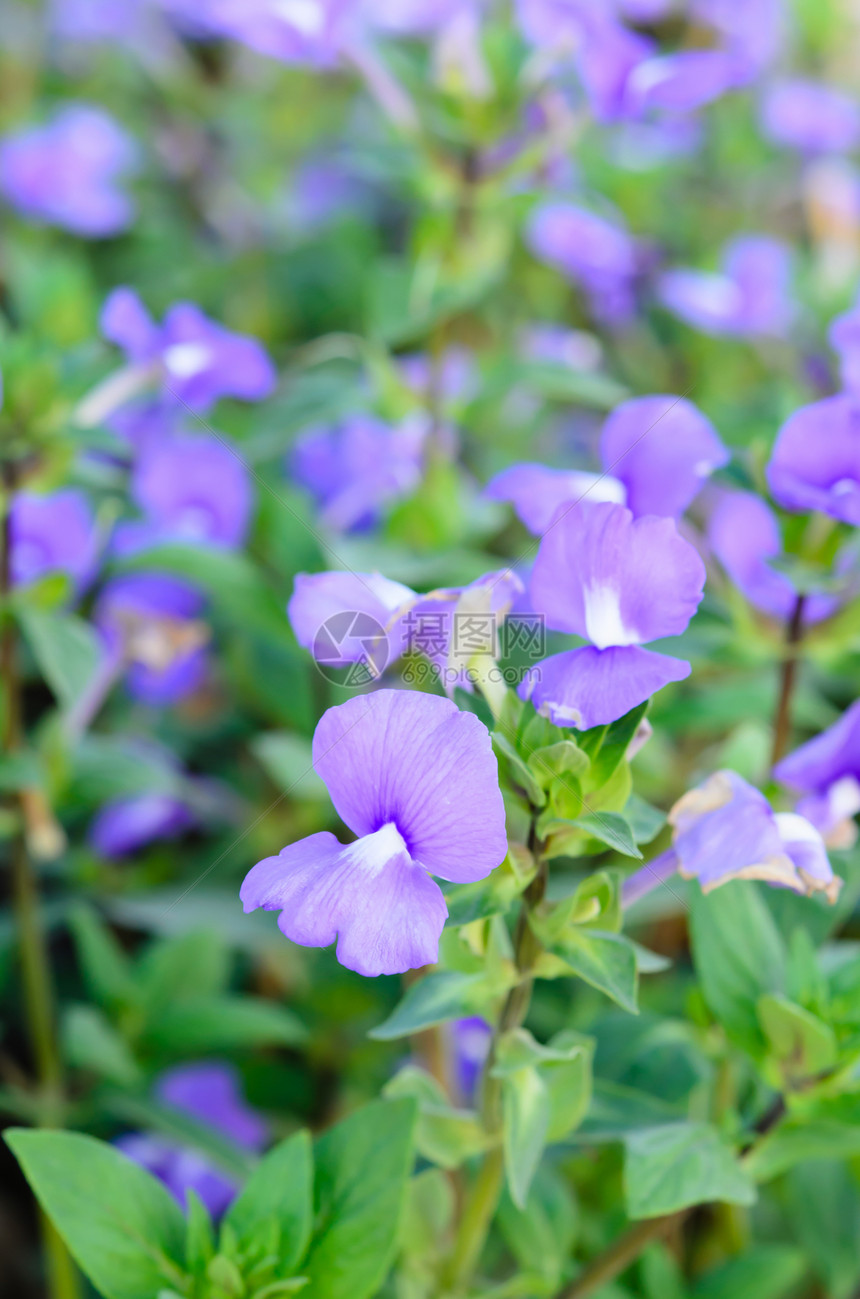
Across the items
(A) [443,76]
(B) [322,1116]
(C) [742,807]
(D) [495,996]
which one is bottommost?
(B) [322,1116]

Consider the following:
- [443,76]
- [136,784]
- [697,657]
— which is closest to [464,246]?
[443,76]

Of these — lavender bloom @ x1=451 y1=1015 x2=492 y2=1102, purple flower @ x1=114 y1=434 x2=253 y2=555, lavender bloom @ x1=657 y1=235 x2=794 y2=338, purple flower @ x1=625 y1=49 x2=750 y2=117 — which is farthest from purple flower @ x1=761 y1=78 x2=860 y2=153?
lavender bloom @ x1=451 y1=1015 x2=492 y2=1102

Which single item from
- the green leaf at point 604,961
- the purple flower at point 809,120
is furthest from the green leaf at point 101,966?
the purple flower at point 809,120

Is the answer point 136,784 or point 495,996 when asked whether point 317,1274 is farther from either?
point 136,784

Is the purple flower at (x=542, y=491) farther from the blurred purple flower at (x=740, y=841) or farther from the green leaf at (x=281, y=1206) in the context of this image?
the green leaf at (x=281, y=1206)

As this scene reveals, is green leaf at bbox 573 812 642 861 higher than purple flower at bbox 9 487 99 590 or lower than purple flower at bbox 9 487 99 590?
higher

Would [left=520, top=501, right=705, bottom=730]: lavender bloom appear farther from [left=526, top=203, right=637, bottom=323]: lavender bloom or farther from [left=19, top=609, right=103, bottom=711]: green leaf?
[left=526, top=203, right=637, bottom=323]: lavender bloom
